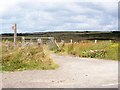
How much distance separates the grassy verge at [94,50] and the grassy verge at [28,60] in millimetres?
7627

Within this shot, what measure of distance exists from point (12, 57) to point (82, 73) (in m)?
4.58

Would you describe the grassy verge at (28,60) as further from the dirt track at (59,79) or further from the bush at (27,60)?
the dirt track at (59,79)

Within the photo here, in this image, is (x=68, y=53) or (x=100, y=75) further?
(x=68, y=53)

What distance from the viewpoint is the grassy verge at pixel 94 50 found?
1089 inches

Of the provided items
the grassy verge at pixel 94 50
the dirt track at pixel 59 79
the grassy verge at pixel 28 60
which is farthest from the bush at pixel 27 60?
the grassy verge at pixel 94 50

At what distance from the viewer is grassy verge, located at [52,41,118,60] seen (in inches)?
1089

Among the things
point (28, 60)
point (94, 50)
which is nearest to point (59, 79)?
point (28, 60)

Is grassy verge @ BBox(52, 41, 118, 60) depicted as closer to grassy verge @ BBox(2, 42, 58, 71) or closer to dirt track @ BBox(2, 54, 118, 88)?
grassy verge @ BBox(2, 42, 58, 71)

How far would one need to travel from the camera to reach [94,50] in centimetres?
2977

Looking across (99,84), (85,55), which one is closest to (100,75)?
(99,84)

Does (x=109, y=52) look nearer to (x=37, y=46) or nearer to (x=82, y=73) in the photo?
(x=37, y=46)

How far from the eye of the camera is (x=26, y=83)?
13.4m

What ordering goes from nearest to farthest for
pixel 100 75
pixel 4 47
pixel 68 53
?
pixel 100 75
pixel 4 47
pixel 68 53

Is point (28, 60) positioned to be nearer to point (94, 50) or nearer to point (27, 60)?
point (27, 60)
